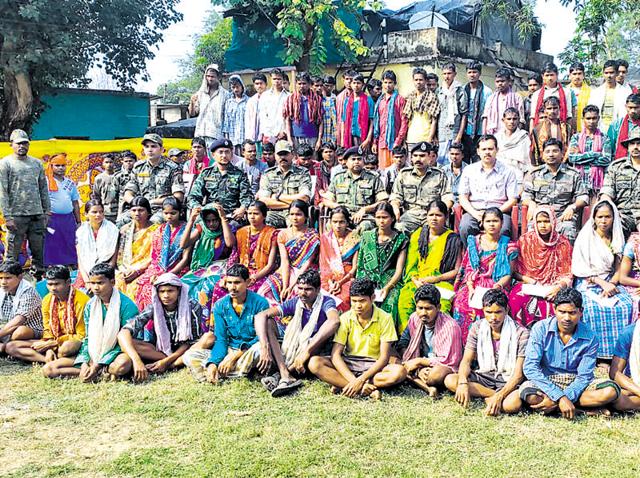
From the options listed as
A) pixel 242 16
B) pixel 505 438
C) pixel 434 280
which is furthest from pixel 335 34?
pixel 505 438

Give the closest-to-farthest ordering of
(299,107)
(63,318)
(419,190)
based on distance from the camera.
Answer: (63,318) → (419,190) → (299,107)

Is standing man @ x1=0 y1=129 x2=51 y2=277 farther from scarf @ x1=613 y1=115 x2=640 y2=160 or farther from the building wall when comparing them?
the building wall

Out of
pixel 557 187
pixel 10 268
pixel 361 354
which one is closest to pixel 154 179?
pixel 10 268

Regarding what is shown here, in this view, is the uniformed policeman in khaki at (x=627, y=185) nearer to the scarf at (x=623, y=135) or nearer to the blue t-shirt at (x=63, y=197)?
the scarf at (x=623, y=135)

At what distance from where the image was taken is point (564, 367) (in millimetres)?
5094

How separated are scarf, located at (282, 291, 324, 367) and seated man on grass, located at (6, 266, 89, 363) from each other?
197cm

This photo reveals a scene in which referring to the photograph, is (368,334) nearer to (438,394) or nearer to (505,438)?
(438,394)

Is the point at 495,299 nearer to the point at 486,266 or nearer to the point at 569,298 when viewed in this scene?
the point at 569,298

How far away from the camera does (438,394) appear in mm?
5445

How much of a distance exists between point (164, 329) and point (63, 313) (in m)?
1.04

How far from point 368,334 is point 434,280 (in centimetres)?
112

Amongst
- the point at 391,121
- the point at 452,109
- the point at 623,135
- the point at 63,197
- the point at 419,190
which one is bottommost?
the point at 63,197

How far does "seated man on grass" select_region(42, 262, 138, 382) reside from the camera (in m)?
6.00

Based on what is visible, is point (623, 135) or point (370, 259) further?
point (623, 135)
